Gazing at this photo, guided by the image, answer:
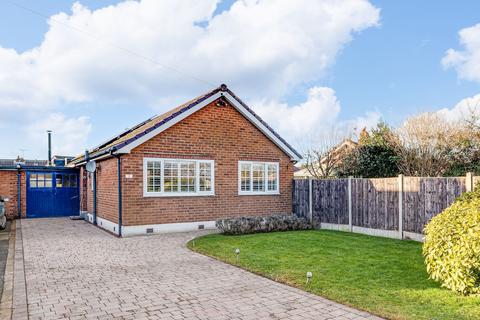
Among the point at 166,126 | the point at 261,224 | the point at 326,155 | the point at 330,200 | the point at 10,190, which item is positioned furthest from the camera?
the point at 326,155

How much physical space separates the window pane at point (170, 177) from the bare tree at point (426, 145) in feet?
39.0

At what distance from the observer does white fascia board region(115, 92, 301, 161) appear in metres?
12.3

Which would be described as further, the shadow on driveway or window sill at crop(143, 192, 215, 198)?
window sill at crop(143, 192, 215, 198)

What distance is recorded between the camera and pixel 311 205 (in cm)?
1514

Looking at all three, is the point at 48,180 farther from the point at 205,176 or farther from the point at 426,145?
the point at 426,145

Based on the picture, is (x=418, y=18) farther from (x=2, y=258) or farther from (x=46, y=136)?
(x=46, y=136)

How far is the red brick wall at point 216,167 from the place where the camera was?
1243 centimetres

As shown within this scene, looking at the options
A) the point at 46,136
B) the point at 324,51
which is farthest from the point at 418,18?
the point at 46,136

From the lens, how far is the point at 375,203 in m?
12.4

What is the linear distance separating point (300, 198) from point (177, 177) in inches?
229

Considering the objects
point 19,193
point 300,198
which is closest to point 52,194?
point 19,193

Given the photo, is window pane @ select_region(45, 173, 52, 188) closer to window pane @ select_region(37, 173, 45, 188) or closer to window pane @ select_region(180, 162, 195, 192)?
window pane @ select_region(37, 173, 45, 188)

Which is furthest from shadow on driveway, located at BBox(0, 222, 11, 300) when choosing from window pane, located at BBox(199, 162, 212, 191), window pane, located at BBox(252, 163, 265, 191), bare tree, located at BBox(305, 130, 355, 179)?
bare tree, located at BBox(305, 130, 355, 179)

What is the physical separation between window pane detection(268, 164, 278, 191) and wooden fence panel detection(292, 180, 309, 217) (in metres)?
1.03
